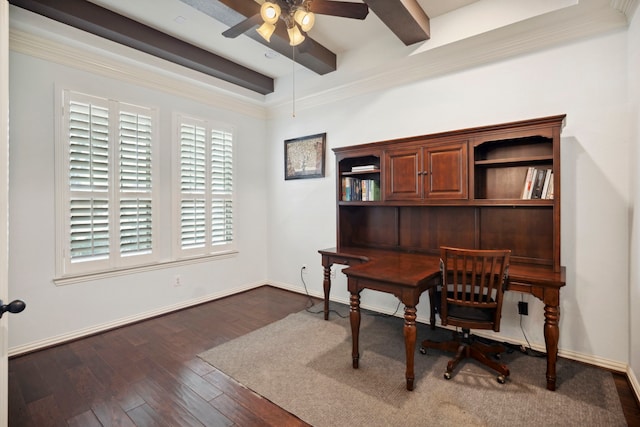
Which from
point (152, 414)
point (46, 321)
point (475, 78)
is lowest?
point (152, 414)

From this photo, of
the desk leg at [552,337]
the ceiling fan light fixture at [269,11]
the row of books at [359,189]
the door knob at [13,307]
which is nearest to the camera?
the door knob at [13,307]

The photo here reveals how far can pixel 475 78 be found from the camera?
287 cm

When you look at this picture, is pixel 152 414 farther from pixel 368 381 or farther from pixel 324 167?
pixel 324 167

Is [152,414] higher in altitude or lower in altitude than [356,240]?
lower

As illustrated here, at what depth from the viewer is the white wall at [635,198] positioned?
2014mm

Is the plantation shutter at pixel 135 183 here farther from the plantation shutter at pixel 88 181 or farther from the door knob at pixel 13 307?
the door knob at pixel 13 307

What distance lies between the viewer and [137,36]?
2803 millimetres

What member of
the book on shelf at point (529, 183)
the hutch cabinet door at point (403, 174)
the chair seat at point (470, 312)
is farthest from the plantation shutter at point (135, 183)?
the book on shelf at point (529, 183)

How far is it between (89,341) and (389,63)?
3.94 metres

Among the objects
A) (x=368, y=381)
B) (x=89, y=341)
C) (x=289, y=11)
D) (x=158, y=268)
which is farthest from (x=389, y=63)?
(x=89, y=341)

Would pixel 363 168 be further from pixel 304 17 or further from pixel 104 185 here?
pixel 104 185

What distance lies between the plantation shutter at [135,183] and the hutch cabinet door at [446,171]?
2.92 m

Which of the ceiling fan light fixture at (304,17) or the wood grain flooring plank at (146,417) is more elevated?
the ceiling fan light fixture at (304,17)

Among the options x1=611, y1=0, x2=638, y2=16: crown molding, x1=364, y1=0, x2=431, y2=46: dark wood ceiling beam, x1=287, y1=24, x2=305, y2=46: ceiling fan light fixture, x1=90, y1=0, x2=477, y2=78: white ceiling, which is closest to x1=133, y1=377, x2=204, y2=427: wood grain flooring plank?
x1=287, y1=24, x2=305, y2=46: ceiling fan light fixture
